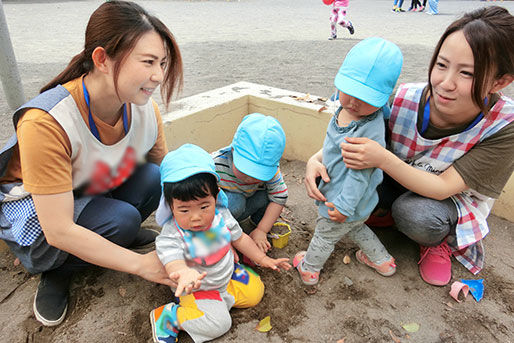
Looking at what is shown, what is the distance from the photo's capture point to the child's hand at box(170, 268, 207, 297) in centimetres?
124

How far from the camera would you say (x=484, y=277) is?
1897mm

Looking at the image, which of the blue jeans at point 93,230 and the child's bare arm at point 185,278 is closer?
the child's bare arm at point 185,278

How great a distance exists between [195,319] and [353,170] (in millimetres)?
839

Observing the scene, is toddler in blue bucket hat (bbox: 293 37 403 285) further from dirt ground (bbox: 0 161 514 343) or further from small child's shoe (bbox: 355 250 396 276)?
dirt ground (bbox: 0 161 514 343)

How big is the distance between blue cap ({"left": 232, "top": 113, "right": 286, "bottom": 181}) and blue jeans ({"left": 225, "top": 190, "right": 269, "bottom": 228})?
0.89ft

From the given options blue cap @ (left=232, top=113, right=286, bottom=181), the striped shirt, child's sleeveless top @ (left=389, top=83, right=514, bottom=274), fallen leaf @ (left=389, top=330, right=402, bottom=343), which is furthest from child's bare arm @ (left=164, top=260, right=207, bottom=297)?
child's sleeveless top @ (left=389, top=83, right=514, bottom=274)

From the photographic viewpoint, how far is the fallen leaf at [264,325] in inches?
61.7

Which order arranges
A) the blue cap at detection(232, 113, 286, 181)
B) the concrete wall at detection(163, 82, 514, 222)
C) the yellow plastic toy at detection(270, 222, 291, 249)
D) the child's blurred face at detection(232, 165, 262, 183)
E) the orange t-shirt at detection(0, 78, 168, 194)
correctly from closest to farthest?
the orange t-shirt at detection(0, 78, 168, 194), the blue cap at detection(232, 113, 286, 181), the child's blurred face at detection(232, 165, 262, 183), the yellow plastic toy at detection(270, 222, 291, 249), the concrete wall at detection(163, 82, 514, 222)

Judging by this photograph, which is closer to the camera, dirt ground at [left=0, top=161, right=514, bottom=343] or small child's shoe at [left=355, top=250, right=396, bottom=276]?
dirt ground at [left=0, top=161, right=514, bottom=343]

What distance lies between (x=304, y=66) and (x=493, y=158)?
4.04m

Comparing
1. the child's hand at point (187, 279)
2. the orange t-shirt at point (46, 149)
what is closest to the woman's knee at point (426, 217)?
the child's hand at point (187, 279)

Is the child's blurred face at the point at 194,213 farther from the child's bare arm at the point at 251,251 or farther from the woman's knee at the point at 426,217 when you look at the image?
the woman's knee at the point at 426,217

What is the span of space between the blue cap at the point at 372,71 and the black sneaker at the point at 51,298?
1.41 metres

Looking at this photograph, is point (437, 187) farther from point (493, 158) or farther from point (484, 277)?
point (484, 277)
